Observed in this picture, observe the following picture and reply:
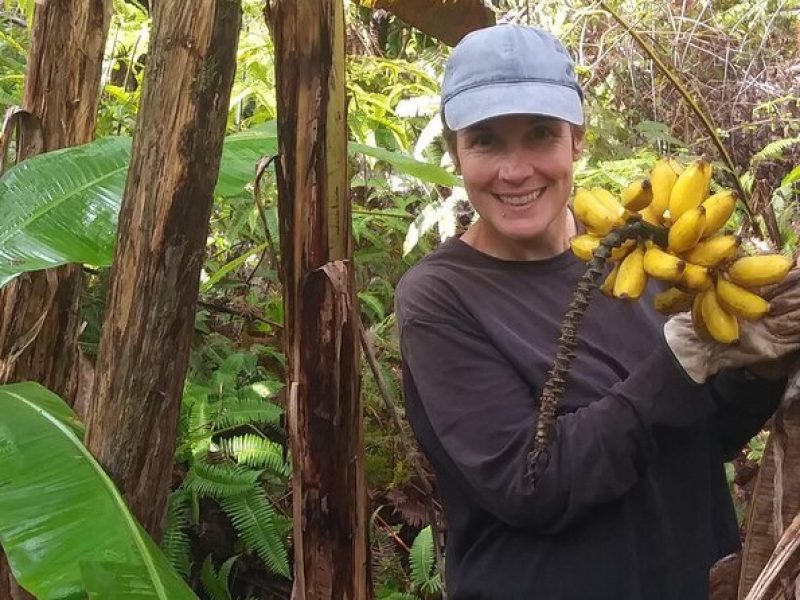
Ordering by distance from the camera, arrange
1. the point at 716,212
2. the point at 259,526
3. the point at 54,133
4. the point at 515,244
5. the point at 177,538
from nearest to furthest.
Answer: the point at 716,212 < the point at 515,244 < the point at 54,133 < the point at 177,538 < the point at 259,526

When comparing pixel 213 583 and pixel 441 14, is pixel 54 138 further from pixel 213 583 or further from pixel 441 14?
pixel 213 583

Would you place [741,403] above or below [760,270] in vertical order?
below

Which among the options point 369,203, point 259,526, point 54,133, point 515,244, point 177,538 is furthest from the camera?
point 369,203

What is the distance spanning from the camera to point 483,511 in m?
1.30

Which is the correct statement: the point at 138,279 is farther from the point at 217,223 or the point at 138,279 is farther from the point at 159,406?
the point at 217,223

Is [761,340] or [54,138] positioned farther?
[54,138]

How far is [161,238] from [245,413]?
1.41 m

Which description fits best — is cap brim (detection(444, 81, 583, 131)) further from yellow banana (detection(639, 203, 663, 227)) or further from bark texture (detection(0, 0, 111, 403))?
bark texture (detection(0, 0, 111, 403))

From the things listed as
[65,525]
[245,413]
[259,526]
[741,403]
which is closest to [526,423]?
[741,403]

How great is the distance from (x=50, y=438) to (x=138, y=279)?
29 cm

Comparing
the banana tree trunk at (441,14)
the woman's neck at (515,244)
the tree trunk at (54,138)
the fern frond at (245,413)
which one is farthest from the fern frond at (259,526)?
the banana tree trunk at (441,14)

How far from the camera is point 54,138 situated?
1650 mm

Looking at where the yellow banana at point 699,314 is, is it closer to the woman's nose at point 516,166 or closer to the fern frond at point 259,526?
the woman's nose at point 516,166

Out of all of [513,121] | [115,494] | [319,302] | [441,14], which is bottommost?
[115,494]
